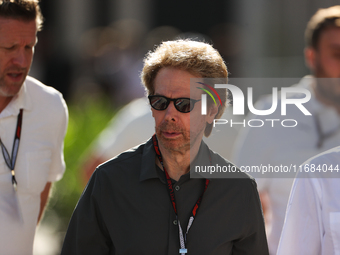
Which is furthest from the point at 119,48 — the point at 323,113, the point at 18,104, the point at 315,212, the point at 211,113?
the point at 315,212

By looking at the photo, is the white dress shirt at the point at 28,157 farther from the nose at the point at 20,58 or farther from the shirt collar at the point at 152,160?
the shirt collar at the point at 152,160

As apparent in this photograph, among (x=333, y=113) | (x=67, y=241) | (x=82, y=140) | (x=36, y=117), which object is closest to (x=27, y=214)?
(x=36, y=117)

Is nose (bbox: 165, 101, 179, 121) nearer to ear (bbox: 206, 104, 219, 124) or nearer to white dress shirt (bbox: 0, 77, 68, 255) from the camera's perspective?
ear (bbox: 206, 104, 219, 124)

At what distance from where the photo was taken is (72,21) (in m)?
13.4

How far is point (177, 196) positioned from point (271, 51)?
9.15 metres

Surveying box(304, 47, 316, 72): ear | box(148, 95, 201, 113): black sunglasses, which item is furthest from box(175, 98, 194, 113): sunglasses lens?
box(304, 47, 316, 72): ear

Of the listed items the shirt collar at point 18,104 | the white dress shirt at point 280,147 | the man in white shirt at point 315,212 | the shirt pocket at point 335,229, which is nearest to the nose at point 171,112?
the man in white shirt at point 315,212

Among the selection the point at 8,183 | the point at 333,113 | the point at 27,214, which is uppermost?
the point at 333,113

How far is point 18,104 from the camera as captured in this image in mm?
3039

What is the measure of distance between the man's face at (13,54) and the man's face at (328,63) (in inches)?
72.7

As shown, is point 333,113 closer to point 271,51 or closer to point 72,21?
point 271,51

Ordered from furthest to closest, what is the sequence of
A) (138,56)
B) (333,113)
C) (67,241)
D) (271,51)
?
(271,51), (138,56), (333,113), (67,241)

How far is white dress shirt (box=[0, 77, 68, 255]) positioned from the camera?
112 inches

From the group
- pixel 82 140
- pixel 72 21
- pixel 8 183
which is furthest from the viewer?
pixel 72 21
